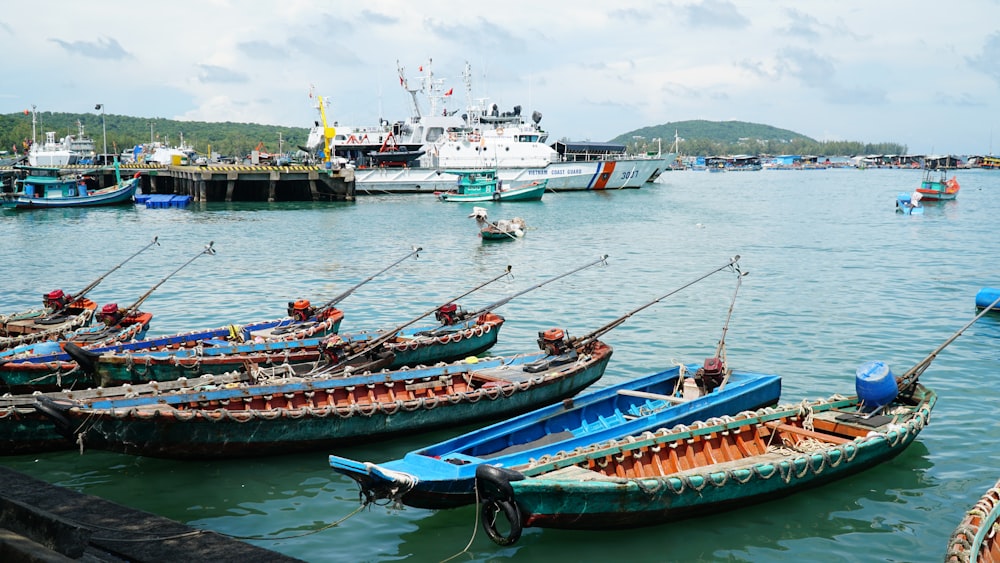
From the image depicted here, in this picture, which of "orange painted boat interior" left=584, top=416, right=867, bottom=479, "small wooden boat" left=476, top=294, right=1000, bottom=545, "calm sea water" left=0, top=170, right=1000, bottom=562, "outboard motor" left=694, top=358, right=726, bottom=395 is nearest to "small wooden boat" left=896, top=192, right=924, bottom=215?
"calm sea water" left=0, top=170, right=1000, bottom=562

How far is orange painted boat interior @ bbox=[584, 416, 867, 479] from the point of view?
9906mm

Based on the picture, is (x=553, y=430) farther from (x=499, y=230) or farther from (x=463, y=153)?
(x=463, y=153)

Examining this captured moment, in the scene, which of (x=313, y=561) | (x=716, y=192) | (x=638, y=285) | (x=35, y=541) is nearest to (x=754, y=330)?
(x=638, y=285)

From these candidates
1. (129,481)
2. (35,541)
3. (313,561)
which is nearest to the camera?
(35,541)

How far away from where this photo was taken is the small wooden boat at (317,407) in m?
10.5

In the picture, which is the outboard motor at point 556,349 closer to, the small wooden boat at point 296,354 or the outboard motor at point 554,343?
the outboard motor at point 554,343

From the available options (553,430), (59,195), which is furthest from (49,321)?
(59,195)

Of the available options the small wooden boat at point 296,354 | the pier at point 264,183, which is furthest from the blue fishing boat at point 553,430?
the pier at point 264,183

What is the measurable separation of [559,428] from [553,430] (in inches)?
5.3

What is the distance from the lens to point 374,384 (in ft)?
42.7

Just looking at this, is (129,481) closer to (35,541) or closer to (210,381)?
(210,381)

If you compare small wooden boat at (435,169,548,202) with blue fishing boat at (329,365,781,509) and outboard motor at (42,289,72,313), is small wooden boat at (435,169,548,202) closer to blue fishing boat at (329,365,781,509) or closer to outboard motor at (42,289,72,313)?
outboard motor at (42,289,72,313)

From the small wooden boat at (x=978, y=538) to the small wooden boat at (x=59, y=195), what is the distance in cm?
6157

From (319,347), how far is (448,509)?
613cm
